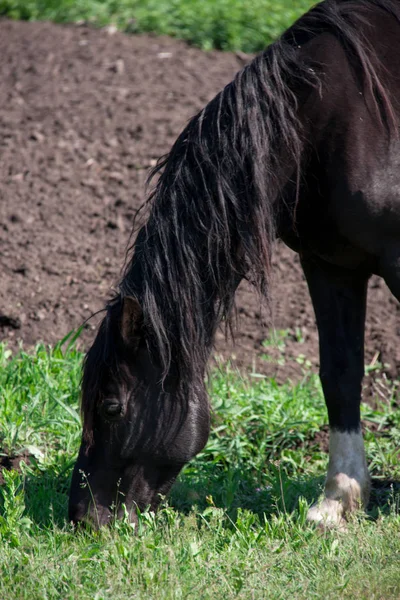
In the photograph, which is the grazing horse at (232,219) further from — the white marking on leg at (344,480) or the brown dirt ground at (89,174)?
the brown dirt ground at (89,174)

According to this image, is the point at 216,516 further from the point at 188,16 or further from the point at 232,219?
the point at 188,16

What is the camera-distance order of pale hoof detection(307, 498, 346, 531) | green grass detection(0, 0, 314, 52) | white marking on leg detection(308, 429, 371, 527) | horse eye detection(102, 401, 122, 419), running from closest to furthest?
horse eye detection(102, 401, 122, 419), pale hoof detection(307, 498, 346, 531), white marking on leg detection(308, 429, 371, 527), green grass detection(0, 0, 314, 52)

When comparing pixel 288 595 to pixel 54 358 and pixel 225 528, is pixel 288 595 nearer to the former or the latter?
pixel 225 528

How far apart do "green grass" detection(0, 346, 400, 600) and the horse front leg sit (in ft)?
0.51

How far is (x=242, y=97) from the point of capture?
3307 millimetres

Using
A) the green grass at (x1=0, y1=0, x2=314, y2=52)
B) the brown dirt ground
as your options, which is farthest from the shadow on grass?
the green grass at (x1=0, y1=0, x2=314, y2=52)

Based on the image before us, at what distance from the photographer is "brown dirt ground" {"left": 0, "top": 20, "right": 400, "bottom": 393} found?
554 centimetres

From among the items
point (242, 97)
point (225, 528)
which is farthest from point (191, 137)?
point (225, 528)

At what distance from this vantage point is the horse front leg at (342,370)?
3729 millimetres

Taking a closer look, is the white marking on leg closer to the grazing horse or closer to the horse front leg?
the horse front leg

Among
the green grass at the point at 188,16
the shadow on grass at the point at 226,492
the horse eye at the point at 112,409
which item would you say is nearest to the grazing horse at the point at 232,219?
the horse eye at the point at 112,409

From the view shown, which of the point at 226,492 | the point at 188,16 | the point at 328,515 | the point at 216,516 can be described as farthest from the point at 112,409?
the point at 188,16

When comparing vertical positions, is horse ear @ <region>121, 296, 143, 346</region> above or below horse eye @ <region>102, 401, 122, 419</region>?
above

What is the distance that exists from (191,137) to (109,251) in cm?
290
